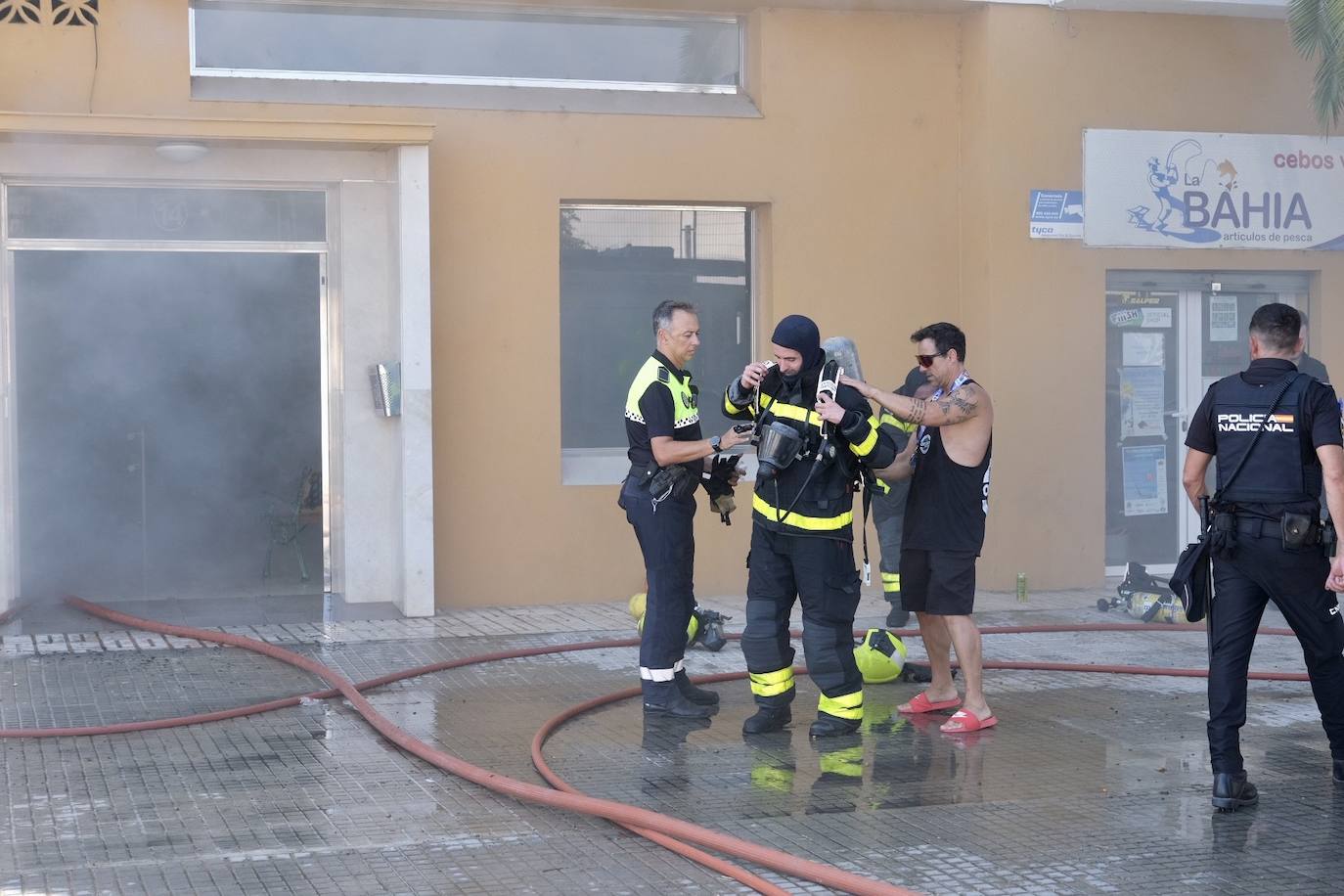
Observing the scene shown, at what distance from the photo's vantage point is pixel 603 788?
6012mm

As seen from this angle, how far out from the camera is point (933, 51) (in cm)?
1141

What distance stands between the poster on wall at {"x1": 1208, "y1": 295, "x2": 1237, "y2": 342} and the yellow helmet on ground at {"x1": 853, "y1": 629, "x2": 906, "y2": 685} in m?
5.31

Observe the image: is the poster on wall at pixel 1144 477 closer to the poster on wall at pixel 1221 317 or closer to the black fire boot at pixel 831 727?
the poster on wall at pixel 1221 317

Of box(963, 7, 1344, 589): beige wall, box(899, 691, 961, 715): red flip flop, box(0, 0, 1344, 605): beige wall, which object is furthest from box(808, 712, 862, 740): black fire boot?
box(963, 7, 1344, 589): beige wall

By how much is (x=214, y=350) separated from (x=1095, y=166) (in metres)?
6.69

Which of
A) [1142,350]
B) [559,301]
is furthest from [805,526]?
[1142,350]

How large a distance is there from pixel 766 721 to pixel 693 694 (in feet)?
2.14

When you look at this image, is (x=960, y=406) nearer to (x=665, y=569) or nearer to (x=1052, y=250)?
(x=665, y=569)

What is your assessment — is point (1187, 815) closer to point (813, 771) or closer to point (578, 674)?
point (813, 771)

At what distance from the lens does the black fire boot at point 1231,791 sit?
5641mm

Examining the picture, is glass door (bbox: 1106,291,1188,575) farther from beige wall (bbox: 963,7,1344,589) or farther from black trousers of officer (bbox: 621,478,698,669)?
black trousers of officer (bbox: 621,478,698,669)

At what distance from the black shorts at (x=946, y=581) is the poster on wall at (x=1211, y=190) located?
16.9 ft

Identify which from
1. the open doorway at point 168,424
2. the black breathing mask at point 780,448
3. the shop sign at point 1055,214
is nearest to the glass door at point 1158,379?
the shop sign at point 1055,214

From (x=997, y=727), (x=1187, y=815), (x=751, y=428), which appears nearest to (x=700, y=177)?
(x=751, y=428)
